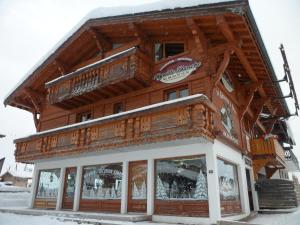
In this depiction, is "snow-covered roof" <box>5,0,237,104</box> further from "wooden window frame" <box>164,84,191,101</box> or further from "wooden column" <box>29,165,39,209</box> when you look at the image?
"wooden column" <box>29,165,39,209</box>

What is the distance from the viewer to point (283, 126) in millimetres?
22625

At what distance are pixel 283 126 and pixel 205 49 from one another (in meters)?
14.2

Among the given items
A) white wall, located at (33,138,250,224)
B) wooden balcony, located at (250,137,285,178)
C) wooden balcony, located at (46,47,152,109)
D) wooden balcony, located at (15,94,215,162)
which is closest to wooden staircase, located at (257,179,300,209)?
wooden balcony, located at (250,137,285,178)

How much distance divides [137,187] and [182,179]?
2.18m

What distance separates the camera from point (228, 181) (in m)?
11.9

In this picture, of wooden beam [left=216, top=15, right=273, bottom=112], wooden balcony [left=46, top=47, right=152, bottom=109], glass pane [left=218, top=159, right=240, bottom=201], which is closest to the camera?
wooden beam [left=216, top=15, right=273, bottom=112]

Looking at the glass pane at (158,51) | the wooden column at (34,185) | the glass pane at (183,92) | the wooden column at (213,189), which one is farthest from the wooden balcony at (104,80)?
the wooden column at (213,189)

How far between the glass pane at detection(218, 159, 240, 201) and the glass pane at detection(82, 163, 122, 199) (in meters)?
4.48

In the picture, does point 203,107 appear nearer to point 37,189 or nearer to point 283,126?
point 37,189

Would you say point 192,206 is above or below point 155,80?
below

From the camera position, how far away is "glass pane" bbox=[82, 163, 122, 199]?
12.8 m

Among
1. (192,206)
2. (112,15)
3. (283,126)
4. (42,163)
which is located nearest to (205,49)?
(112,15)

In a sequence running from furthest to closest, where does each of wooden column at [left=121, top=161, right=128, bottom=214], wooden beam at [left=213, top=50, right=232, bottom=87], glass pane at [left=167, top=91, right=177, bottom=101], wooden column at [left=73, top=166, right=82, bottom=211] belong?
1. wooden column at [left=73, top=166, right=82, bottom=211]
2. glass pane at [left=167, top=91, right=177, bottom=101]
3. wooden column at [left=121, top=161, right=128, bottom=214]
4. wooden beam at [left=213, top=50, right=232, bottom=87]

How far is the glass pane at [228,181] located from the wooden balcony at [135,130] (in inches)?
87.2
